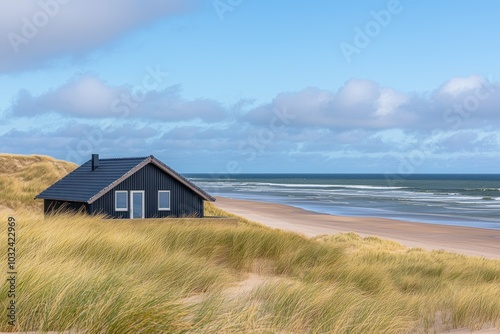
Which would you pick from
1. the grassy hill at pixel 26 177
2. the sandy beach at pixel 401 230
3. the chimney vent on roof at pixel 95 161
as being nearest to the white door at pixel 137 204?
the chimney vent on roof at pixel 95 161

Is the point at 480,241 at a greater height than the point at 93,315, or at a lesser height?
lesser

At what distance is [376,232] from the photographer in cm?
4188

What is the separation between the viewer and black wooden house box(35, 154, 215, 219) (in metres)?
27.6

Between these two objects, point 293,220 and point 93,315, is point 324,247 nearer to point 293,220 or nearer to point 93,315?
point 93,315

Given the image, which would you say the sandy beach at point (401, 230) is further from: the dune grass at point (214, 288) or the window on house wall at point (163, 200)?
the dune grass at point (214, 288)

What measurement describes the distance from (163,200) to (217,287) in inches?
815

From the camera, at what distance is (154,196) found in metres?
29.0

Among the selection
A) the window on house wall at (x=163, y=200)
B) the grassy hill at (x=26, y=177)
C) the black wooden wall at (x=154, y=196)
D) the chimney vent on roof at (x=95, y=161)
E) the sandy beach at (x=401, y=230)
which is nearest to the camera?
the black wooden wall at (x=154, y=196)

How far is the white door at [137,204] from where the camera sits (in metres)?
28.3

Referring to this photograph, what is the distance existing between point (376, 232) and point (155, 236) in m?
31.1

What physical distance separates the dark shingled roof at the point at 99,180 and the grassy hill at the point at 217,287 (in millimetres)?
12699

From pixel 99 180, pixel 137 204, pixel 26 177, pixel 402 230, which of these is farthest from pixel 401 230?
pixel 26 177

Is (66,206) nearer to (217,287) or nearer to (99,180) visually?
(99,180)

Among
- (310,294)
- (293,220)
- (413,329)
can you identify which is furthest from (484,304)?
(293,220)
